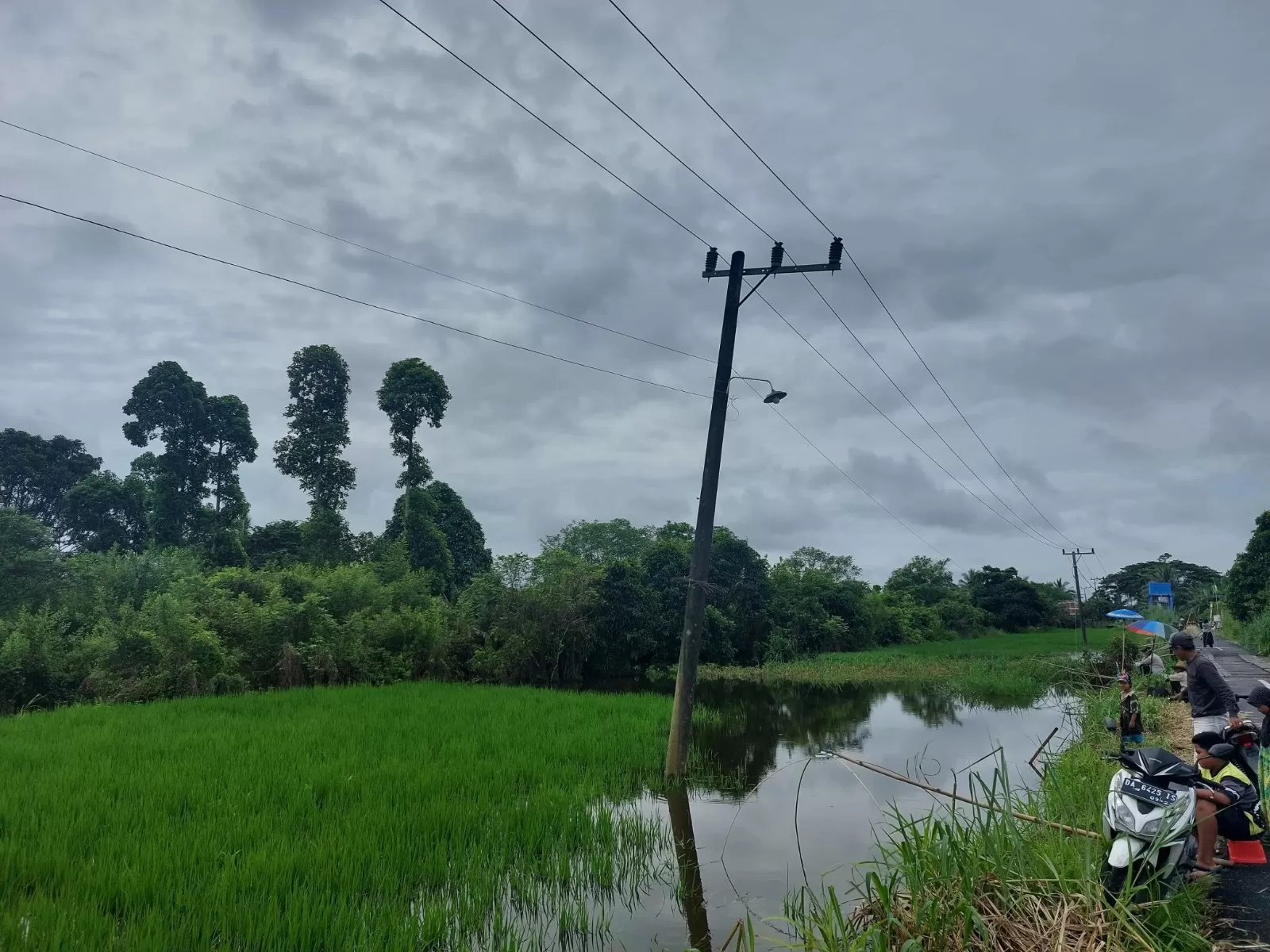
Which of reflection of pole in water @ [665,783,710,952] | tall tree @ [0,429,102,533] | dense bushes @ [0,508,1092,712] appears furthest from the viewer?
tall tree @ [0,429,102,533]

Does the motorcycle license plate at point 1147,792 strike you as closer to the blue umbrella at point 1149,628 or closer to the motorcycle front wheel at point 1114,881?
the motorcycle front wheel at point 1114,881

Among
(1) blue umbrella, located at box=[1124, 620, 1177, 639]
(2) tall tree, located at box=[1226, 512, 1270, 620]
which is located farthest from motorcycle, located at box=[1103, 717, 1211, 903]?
(2) tall tree, located at box=[1226, 512, 1270, 620]

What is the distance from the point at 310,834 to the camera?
5.78 m

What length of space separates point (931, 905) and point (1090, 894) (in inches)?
34.5

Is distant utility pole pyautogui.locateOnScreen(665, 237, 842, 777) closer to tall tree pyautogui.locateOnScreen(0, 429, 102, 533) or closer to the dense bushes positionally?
the dense bushes

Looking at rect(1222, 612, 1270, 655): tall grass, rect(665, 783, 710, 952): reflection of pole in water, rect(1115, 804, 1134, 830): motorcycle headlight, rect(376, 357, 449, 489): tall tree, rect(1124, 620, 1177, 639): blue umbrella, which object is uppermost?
rect(376, 357, 449, 489): tall tree

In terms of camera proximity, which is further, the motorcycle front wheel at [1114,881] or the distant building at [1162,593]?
the distant building at [1162,593]

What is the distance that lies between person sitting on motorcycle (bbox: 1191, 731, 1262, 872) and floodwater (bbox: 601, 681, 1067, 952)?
1.11 m

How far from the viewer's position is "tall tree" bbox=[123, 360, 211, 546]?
27375 mm

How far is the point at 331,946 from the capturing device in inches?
159

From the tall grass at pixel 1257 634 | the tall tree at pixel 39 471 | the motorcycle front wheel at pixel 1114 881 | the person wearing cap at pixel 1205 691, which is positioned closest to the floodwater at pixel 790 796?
the motorcycle front wheel at pixel 1114 881

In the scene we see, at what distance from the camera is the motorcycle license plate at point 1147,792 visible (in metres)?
3.71

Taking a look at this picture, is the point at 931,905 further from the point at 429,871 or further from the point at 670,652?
the point at 670,652

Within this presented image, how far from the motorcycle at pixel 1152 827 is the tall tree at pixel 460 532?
28525mm
